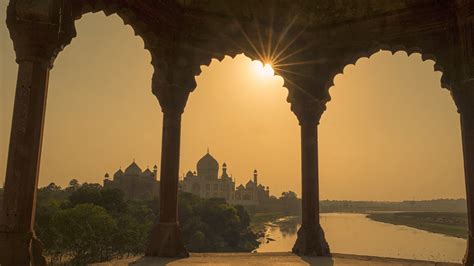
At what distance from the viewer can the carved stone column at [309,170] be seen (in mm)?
8594

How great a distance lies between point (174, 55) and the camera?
8375mm

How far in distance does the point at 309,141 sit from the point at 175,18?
3766 millimetres

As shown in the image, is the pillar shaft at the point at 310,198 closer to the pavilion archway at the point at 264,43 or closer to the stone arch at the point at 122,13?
the pavilion archway at the point at 264,43

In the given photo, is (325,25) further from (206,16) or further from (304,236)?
(304,236)

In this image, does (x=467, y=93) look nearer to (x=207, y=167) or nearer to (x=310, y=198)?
(x=310, y=198)

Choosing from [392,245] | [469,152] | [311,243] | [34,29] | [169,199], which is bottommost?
[392,245]

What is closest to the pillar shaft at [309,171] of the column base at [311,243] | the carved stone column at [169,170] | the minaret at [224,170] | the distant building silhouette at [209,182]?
the column base at [311,243]

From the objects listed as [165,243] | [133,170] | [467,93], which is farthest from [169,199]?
[133,170]

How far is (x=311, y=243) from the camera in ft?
27.8

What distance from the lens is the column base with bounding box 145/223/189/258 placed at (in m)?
7.54

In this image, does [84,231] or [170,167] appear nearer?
[170,167]

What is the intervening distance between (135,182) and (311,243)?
307ft

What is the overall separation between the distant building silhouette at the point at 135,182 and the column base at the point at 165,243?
90365 mm

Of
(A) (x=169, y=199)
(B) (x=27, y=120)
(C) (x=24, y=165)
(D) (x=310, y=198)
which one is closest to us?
(C) (x=24, y=165)
